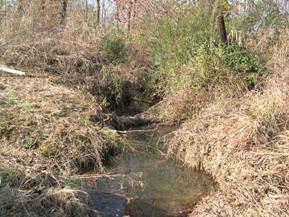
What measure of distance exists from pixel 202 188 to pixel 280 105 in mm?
2142

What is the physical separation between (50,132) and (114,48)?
677 cm

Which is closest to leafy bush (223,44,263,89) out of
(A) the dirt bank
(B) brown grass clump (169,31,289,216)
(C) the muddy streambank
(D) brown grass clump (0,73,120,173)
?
(B) brown grass clump (169,31,289,216)

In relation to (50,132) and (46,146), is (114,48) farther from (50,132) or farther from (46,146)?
(46,146)

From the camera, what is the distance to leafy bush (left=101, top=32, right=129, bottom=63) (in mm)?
14103

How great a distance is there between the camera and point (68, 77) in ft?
40.3

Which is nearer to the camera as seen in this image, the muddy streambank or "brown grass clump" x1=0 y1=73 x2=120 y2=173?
the muddy streambank

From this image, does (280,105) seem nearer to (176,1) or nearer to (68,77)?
(68,77)

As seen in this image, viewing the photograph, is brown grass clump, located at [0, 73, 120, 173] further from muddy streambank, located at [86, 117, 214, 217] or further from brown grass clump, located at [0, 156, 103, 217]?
brown grass clump, located at [0, 156, 103, 217]

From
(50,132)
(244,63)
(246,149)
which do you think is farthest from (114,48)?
(246,149)

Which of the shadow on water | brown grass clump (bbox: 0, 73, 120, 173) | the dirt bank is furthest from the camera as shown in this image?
brown grass clump (bbox: 0, 73, 120, 173)

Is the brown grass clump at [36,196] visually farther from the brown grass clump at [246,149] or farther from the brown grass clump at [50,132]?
the brown grass clump at [246,149]

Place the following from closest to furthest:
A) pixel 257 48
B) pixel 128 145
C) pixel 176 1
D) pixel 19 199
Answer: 1. pixel 19 199
2. pixel 128 145
3. pixel 257 48
4. pixel 176 1

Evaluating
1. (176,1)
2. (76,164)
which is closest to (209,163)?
(76,164)

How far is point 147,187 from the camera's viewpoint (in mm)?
7473
